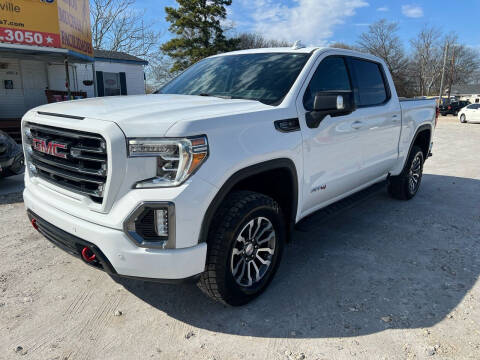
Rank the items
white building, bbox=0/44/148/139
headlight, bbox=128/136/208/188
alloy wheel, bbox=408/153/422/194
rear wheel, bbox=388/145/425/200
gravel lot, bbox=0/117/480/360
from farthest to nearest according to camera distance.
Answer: white building, bbox=0/44/148/139
alloy wheel, bbox=408/153/422/194
rear wheel, bbox=388/145/425/200
gravel lot, bbox=0/117/480/360
headlight, bbox=128/136/208/188

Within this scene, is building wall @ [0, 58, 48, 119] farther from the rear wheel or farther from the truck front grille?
the rear wheel

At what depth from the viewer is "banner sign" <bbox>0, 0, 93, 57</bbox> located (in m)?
10.3

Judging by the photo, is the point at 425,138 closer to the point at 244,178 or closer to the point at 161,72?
the point at 244,178

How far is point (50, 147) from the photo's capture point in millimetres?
2600

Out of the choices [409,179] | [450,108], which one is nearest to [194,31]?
[450,108]

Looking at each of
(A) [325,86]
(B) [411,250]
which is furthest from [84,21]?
(B) [411,250]

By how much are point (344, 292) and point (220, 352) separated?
3.97 feet

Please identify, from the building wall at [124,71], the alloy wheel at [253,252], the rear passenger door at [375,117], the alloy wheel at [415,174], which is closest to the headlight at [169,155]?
the alloy wheel at [253,252]

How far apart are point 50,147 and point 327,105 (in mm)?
2092

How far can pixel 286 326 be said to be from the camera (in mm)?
2631

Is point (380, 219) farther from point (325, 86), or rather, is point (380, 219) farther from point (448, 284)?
point (325, 86)

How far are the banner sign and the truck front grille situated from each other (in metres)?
9.67

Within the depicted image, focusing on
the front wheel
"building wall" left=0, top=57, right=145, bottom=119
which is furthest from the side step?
"building wall" left=0, top=57, right=145, bottom=119

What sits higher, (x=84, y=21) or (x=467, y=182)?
(x=84, y=21)
